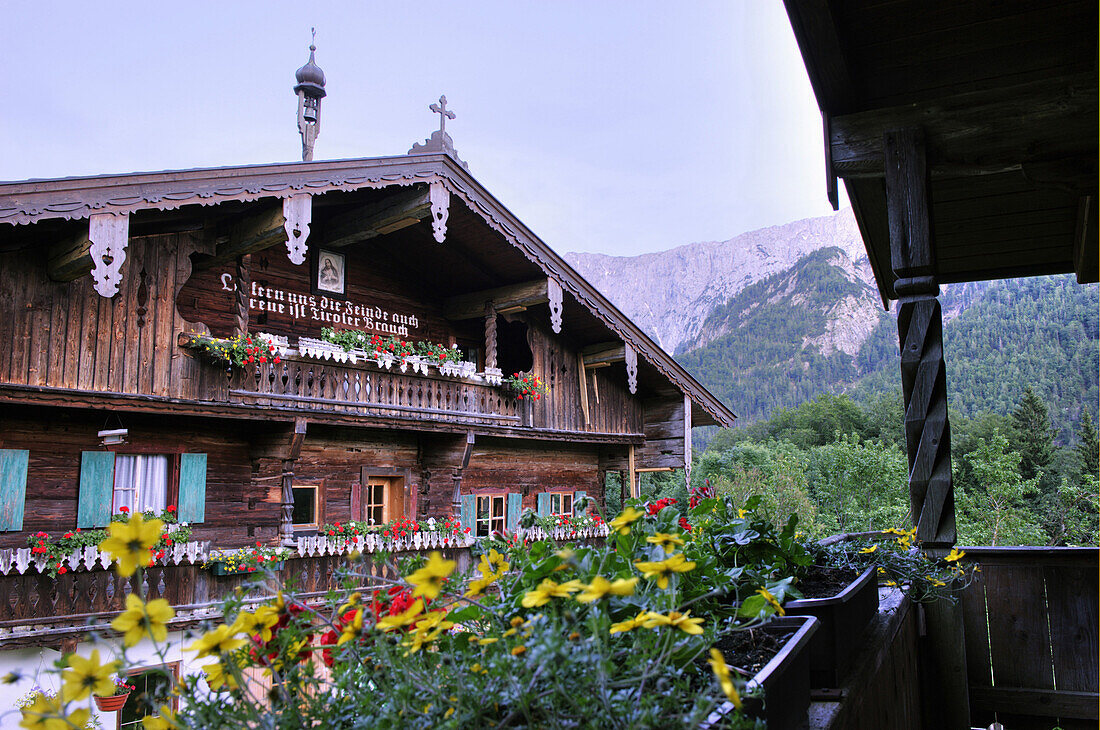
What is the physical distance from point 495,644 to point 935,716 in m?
4.22

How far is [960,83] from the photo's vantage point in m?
4.45

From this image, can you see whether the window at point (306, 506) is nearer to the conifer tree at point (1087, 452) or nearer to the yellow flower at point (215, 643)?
the yellow flower at point (215, 643)

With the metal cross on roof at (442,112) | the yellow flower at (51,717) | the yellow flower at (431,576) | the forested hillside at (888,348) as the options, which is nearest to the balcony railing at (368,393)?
the metal cross on roof at (442,112)

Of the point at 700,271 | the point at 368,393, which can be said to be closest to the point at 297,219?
the point at 368,393

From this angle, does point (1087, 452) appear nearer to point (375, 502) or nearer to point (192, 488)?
point (375, 502)

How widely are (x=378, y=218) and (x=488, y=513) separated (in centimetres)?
607

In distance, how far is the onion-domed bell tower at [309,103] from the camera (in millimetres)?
15664

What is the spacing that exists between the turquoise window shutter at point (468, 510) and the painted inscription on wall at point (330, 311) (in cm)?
322

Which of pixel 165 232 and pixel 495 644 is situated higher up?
pixel 165 232

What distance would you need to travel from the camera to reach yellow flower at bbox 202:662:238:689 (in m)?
1.12

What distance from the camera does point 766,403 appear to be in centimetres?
9788

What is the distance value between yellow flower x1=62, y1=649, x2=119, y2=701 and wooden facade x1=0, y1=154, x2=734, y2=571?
27.0ft

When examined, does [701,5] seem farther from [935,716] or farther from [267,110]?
[935,716]

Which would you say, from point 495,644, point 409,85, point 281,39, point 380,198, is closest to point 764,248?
point 409,85
